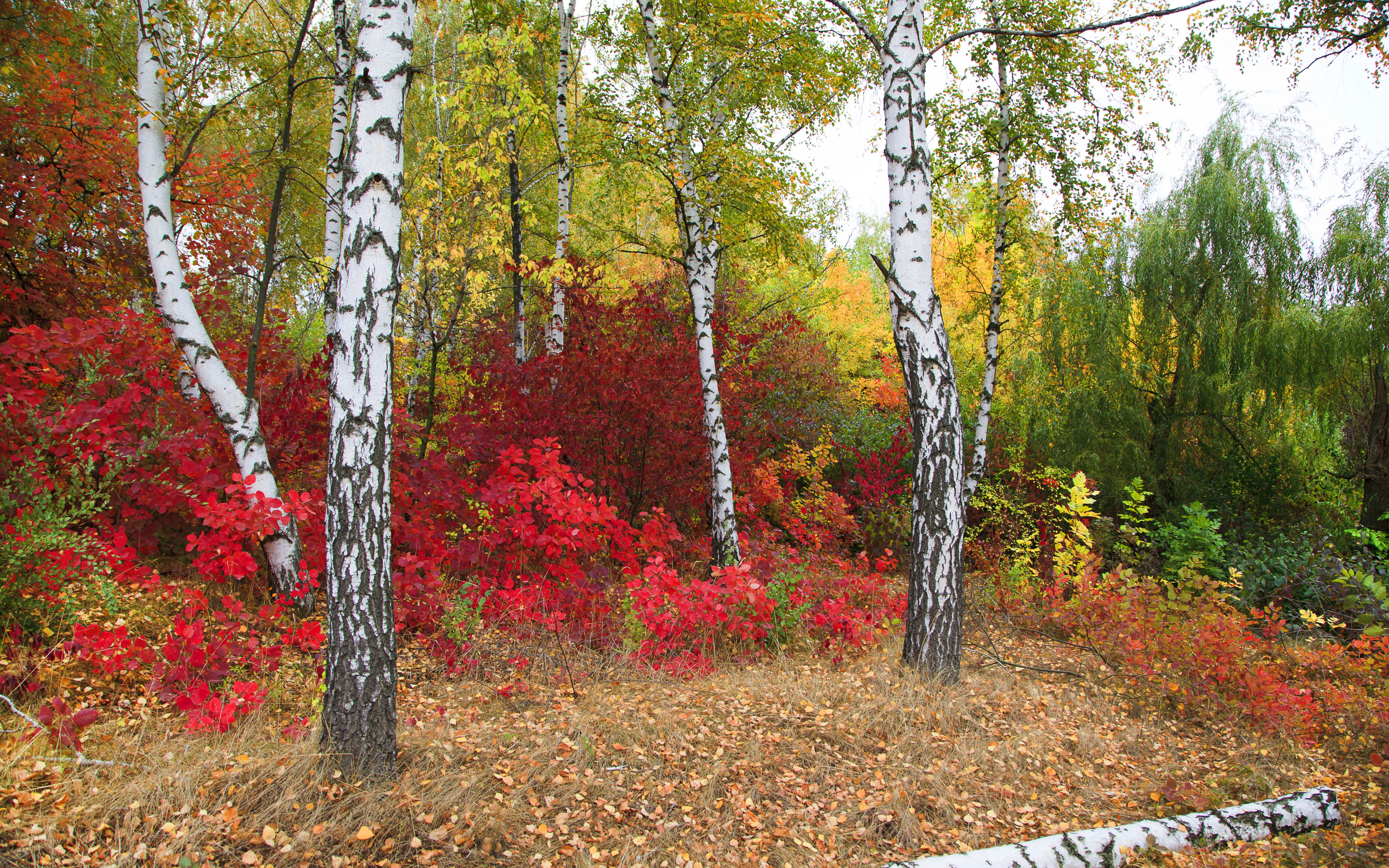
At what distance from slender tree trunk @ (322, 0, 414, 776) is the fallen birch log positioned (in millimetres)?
2140

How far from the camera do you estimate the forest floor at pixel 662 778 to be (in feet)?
7.93

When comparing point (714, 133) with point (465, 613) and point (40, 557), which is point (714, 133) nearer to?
point (465, 613)

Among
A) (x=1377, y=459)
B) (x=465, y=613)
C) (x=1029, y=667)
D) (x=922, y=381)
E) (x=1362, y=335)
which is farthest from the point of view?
(x=1362, y=335)

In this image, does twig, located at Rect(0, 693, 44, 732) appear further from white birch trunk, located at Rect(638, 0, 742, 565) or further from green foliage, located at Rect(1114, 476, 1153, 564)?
green foliage, located at Rect(1114, 476, 1153, 564)

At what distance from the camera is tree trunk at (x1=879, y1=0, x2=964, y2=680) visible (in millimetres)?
4340

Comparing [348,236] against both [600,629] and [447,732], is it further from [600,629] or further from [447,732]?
[600,629]

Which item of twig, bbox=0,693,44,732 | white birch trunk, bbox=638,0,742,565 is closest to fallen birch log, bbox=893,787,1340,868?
twig, bbox=0,693,44,732

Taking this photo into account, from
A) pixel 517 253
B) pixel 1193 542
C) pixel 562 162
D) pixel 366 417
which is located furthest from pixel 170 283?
pixel 1193 542

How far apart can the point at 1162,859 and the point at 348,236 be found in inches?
162

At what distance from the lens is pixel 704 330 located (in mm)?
6527

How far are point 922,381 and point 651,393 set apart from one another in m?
2.99

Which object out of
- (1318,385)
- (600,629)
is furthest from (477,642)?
(1318,385)

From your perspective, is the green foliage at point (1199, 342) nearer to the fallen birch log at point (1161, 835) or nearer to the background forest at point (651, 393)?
the background forest at point (651, 393)

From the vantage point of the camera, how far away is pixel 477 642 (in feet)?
14.8
